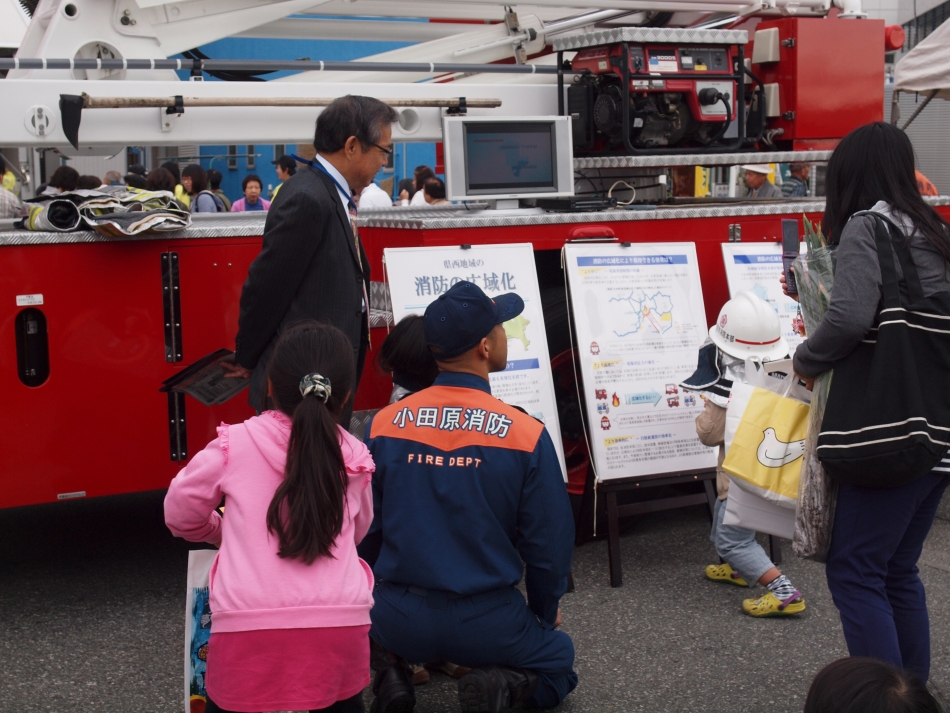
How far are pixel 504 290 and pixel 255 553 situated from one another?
2538 mm

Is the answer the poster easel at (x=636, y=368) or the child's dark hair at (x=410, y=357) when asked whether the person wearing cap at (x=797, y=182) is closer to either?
the poster easel at (x=636, y=368)

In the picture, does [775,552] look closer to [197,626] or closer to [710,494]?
[710,494]

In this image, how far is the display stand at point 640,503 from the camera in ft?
15.6

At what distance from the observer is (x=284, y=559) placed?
2.56m

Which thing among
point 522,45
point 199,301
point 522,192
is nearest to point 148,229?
point 199,301

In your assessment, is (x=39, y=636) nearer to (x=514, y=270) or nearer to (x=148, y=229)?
(x=148, y=229)

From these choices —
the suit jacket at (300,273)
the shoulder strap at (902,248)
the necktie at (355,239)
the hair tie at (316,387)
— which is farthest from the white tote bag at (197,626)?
the shoulder strap at (902,248)

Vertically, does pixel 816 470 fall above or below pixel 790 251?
below

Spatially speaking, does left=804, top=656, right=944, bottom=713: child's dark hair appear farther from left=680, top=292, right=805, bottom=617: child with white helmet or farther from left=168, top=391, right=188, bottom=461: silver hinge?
left=168, top=391, right=188, bottom=461: silver hinge

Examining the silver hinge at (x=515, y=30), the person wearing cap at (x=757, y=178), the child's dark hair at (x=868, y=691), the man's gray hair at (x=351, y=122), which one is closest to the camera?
the child's dark hair at (x=868, y=691)

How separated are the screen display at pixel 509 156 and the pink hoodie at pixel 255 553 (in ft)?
9.80

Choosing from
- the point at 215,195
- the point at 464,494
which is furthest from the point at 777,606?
the point at 215,195

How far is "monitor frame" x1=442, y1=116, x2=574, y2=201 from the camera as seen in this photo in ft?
17.3

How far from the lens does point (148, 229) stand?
4547 mm
